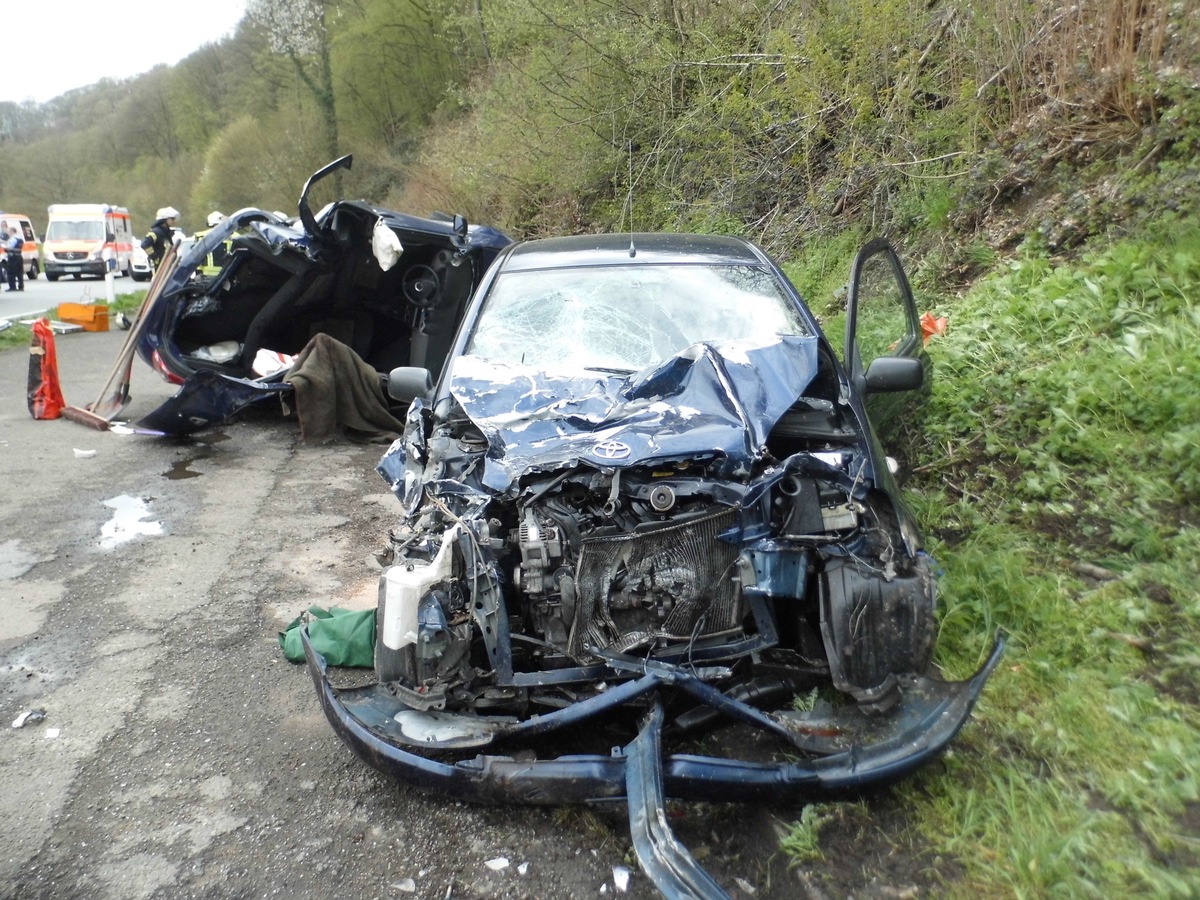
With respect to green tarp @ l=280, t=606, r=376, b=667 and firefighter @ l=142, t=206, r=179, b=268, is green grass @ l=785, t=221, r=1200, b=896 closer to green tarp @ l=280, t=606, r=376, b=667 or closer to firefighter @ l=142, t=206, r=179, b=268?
green tarp @ l=280, t=606, r=376, b=667

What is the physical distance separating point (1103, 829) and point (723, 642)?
1.19m

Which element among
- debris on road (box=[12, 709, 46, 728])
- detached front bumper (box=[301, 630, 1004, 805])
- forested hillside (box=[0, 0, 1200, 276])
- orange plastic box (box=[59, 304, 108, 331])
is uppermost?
forested hillside (box=[0, 0, 1200, 276])

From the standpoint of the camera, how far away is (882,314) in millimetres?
4863

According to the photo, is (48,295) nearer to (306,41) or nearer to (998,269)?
(306,41)

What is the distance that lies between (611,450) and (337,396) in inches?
213

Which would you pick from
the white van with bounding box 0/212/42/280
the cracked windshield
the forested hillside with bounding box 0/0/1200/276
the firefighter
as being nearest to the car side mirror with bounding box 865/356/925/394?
the cracked windshield

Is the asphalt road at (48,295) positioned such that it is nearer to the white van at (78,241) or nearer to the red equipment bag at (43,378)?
the white van at (78,241)

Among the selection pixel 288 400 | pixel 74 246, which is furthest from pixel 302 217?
pixel 74 246

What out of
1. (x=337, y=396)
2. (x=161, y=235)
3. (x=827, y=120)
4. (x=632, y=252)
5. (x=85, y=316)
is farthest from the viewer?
(x=85, y=316)

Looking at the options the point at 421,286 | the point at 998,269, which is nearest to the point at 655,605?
the point at 998,269

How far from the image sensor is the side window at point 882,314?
461 centimetres

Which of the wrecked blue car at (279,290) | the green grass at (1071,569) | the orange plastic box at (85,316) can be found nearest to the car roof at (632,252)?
the green grass at (1071,569)

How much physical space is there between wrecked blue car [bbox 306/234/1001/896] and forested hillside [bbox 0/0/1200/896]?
1.14 feet

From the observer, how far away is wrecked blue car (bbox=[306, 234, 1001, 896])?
8.61 ft
